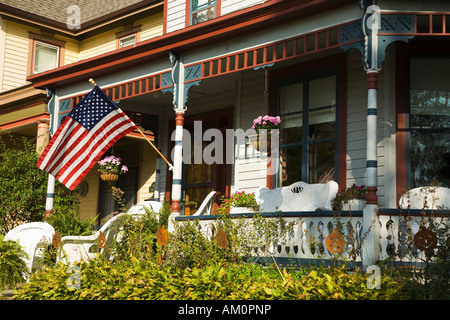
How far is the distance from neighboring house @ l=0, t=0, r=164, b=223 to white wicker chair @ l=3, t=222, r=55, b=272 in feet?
11.2

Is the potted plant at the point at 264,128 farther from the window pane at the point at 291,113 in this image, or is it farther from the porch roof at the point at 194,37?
the porch roof at the point at 194,37

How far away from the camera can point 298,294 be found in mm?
5238

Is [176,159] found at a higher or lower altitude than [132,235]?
higher

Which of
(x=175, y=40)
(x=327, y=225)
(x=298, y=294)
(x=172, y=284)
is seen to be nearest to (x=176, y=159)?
(x=175, y=40)

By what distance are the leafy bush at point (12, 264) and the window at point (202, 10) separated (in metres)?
6.58

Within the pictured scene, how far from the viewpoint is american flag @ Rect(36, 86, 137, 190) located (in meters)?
10.3

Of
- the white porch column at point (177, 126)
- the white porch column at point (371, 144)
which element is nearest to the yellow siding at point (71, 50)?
the white porch column at point (177, 126)

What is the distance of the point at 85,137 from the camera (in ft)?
34.0

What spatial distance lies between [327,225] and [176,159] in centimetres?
344

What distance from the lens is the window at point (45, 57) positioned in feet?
61.7

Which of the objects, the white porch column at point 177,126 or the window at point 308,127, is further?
the white porch column at point 177,126

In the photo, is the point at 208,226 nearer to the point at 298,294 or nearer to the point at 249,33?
the point at 249,33

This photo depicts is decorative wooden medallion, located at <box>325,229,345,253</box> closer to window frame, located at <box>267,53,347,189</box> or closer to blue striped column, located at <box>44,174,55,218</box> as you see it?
window frame, located at <box>267,53,347,189</box>

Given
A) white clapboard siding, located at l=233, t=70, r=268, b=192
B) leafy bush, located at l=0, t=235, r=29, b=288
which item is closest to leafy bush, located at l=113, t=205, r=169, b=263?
leafy bush, located at l=0, t=235, r=29, b=288
